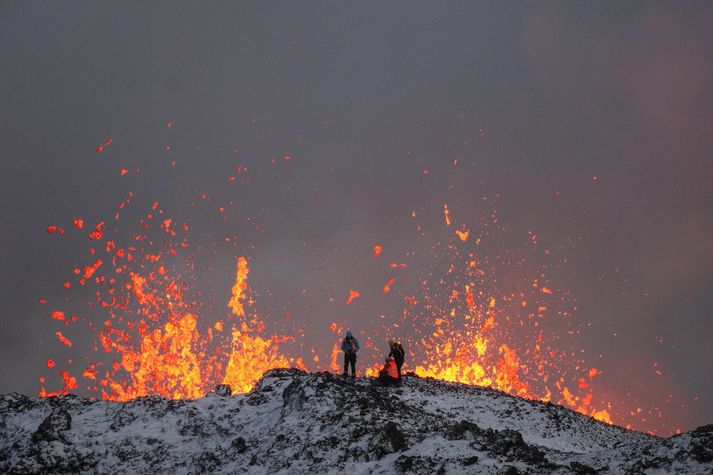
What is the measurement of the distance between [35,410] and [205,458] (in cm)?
647

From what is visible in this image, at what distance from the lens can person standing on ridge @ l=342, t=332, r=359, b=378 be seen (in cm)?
2374

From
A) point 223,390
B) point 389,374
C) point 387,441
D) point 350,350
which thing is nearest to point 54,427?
point 223,390

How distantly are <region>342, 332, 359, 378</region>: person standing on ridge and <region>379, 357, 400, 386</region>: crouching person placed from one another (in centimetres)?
133

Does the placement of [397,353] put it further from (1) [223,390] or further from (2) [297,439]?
(2) [297,439]

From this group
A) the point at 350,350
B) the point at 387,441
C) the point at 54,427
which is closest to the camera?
the point at 387,441

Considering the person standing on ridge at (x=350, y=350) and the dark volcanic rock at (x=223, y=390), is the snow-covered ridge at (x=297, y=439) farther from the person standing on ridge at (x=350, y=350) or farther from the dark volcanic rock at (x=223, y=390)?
the person standing on ridge at (x=350, y=350)

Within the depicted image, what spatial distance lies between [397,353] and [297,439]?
851 centimetres

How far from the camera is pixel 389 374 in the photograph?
2425 centimetres

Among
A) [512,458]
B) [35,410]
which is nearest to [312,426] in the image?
[512,458]

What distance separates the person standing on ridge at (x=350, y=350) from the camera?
23744 mm

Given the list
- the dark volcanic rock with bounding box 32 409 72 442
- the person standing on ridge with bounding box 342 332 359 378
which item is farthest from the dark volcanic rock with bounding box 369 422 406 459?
the dark volcanic rock with bounding box 32 409 72 442

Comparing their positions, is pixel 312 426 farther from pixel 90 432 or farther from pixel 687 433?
pixel 687 433

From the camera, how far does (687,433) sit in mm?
12273

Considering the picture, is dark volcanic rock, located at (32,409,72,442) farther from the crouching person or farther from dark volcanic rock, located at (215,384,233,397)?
the crouching person
